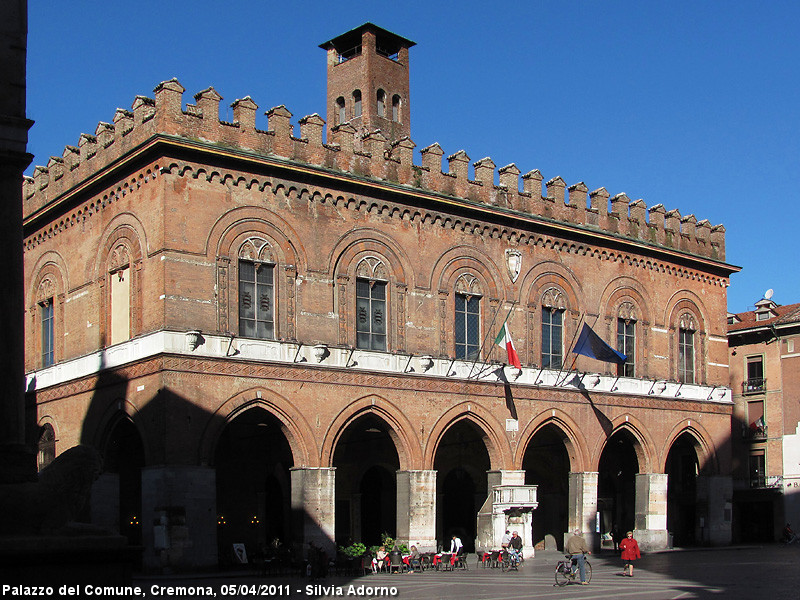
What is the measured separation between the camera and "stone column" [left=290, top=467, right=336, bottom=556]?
92.7 ft

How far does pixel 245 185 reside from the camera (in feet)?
94.4

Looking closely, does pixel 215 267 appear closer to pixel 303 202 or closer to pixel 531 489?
pixel 303 202

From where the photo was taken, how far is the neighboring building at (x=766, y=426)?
46969 mm

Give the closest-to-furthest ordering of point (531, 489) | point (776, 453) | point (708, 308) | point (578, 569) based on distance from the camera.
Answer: point (578, 569)
point (531, 489)
point (708, 308)
point (776, 453)

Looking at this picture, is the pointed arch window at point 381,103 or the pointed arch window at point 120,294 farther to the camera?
the pointed arch window at point 381,103

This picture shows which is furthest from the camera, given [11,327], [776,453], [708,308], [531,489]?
[776,453]

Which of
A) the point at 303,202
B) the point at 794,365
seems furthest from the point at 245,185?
the point at 794,365

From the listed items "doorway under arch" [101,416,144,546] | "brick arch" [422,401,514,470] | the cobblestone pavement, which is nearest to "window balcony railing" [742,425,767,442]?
the cobblestone pavement

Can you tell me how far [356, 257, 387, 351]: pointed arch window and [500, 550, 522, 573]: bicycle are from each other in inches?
245

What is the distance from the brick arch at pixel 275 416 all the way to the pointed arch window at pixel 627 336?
1223cm

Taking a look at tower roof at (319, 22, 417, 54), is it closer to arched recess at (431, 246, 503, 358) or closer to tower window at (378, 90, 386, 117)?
tower window at (378, 90, 386, 117)

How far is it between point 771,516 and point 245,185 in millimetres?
29308

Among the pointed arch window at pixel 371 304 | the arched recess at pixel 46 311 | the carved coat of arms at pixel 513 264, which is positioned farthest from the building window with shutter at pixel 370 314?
the arched recess at pixel 46 311

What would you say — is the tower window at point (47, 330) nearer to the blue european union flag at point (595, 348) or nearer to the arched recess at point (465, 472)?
the arched recess at point (465, 472)
